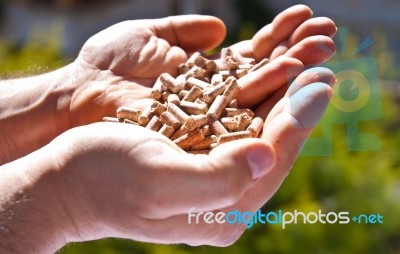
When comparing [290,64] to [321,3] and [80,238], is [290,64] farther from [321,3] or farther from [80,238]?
[321,3]

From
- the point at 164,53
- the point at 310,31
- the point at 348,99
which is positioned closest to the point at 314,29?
the point at 310,31

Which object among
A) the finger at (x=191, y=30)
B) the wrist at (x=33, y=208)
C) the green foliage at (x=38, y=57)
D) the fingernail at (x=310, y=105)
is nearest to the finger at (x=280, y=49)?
the finger at (x=191, y=30)

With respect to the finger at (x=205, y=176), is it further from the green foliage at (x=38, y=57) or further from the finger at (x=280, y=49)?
the green foliage at (x=38, y=57)

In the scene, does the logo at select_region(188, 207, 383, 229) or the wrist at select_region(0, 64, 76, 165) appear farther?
the logo at select_region(188, 207, 383, 229)

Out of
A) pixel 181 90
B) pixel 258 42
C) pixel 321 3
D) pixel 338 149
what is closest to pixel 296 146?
pixel 181 90

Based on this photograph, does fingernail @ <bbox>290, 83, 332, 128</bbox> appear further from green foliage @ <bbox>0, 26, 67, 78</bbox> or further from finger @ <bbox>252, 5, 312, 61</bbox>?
green foliage @ <bbox>0, 26, 67, 78</bbox>

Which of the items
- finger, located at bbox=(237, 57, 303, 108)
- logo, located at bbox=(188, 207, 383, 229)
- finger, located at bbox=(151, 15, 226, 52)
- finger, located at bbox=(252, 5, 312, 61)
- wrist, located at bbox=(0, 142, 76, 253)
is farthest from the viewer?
logo, located at bbox=(188, 207, 383, 229)

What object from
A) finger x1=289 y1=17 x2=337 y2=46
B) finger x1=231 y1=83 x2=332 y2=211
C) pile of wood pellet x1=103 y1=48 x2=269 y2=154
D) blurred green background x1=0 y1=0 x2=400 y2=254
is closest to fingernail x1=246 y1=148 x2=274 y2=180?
finger x1=231 y1=83 x2=332 y2=211
